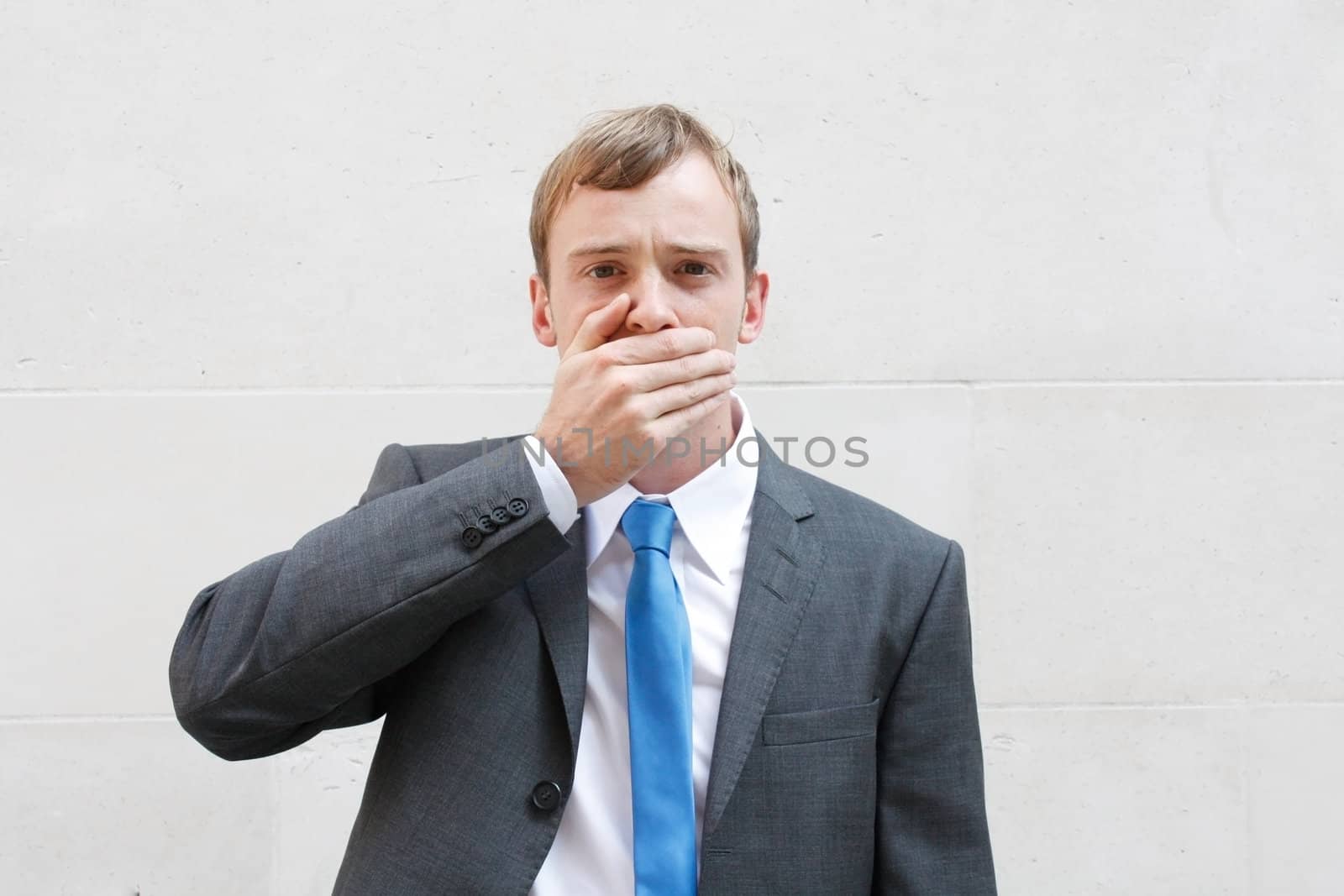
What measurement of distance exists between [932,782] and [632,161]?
126cm

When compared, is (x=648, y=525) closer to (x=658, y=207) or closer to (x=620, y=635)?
(x=620, y=635)

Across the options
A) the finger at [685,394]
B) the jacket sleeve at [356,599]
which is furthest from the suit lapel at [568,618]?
the finger at [685,394]

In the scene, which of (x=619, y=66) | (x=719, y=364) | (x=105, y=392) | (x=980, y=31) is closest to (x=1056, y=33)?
(x=980, y=31)

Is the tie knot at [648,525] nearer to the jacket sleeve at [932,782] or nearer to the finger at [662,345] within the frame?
the finger at [662,345]

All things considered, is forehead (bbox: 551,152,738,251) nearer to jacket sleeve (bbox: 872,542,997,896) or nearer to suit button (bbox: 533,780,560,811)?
jacket sleeve (bbox: 872,542,997,896)

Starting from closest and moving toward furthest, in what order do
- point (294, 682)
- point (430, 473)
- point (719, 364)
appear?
point (294, 682) → point (719, 364) → point (430, 473)

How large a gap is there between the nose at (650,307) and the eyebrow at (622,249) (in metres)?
0.07

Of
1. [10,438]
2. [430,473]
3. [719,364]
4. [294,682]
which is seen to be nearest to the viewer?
[294,682]

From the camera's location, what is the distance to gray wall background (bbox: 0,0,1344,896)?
3.11 m

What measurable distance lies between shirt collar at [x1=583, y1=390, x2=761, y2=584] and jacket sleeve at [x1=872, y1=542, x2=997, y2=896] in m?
0.39

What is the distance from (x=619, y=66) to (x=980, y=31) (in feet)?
3.54

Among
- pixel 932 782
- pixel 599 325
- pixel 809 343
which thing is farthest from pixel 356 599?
pixel 809 343

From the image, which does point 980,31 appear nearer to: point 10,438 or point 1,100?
point 1,100

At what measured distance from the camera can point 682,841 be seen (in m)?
1.75
